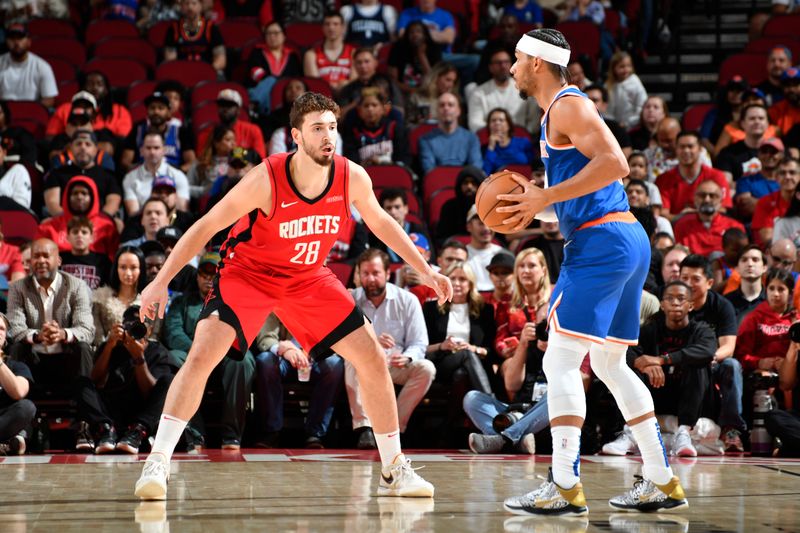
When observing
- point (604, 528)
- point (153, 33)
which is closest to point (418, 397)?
point (604, 528)

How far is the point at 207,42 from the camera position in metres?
12.0

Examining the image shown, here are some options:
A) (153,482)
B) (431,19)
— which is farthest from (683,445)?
(431,19)

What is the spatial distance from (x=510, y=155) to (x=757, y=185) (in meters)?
2.34

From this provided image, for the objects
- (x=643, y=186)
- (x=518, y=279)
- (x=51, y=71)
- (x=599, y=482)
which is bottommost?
(x=599, y=482)

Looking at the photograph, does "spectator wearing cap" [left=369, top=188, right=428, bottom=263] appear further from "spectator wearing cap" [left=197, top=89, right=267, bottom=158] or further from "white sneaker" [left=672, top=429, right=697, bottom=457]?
"white sneaker" [left=672, top=429, right=697, bottom=457]

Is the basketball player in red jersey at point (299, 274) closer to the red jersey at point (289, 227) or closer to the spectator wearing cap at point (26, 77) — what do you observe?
the red jersey at point (289, 227)

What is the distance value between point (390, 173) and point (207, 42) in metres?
3.53

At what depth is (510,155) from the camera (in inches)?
405

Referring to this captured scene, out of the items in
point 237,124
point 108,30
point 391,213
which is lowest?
point 391,213

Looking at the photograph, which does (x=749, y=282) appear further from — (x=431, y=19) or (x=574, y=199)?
(x=431, y=19)

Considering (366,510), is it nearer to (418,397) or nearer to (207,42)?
(418,397)

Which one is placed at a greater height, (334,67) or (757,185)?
(334,67)

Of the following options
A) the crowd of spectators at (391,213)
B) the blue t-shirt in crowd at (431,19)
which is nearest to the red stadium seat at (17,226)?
the crowd of spectators at (391,213)

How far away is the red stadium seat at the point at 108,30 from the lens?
12.5m
